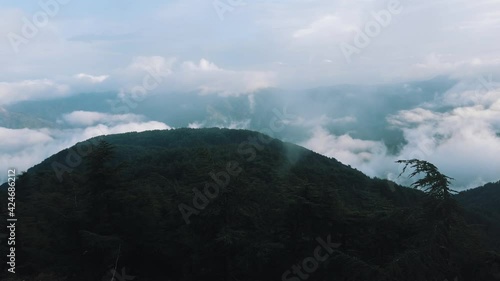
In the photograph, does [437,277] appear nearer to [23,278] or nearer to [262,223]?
[262,223]

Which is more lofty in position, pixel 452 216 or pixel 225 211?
pixel 225 211

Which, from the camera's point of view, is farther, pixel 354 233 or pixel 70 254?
pixel 70 254

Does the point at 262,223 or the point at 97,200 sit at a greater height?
the point at 97,200

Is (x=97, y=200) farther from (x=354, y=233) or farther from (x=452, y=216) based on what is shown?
(x=452, y=216)

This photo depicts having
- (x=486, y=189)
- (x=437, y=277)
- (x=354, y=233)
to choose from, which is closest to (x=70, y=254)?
(x=354, y=233)

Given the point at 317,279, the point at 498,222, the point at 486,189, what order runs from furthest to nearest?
the point at 486,189, the point at 498,222, the point at 317,279

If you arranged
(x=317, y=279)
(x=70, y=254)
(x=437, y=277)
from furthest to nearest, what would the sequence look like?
(x=70, y=254)
(x=317, y=279)
(x=437, y=277)

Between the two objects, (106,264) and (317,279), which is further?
(106,264)

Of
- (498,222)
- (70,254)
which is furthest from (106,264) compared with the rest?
(498,222)

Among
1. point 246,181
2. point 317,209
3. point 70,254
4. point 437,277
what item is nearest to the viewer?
point 437,277
